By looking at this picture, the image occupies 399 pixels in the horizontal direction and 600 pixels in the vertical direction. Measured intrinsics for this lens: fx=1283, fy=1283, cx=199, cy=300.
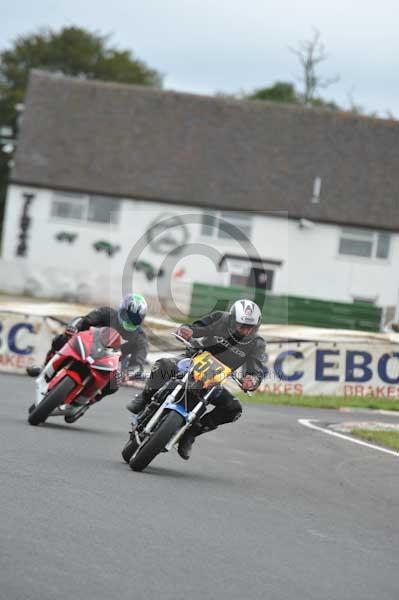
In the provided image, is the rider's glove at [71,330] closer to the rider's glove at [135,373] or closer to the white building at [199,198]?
the rider's glove at [135,373]

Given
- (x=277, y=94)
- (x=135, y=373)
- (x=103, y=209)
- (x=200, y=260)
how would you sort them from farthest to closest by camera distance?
(x=277, y=94) → (x=103, y=209) → (x=200, y=260) → (x=135, y=373)

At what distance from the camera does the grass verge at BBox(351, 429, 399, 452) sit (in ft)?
54.4

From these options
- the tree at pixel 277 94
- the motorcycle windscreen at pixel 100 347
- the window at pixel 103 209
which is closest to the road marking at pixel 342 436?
the motorcycle windscreen at pixel 100 347

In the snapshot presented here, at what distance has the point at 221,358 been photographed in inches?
461

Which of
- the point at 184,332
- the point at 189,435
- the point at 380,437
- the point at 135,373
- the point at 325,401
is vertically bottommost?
the point at 325,401

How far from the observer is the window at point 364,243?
52.2m

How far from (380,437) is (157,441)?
7.06 meters

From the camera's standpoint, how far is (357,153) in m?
53.2

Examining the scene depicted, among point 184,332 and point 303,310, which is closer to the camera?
point 184,332

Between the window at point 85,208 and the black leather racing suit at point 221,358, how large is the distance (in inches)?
1641

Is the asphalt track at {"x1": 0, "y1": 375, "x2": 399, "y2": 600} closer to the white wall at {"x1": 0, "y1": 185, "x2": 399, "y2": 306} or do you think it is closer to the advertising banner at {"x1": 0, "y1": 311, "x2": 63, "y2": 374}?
the advertising banner at {"x1": 0, "y1": 311, "x2": 63, "y2": 374}

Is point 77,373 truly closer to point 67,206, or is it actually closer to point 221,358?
point 221,358

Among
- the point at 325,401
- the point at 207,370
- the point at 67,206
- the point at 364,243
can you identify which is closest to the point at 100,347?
the point at 207,370

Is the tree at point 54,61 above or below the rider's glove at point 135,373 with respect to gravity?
above
